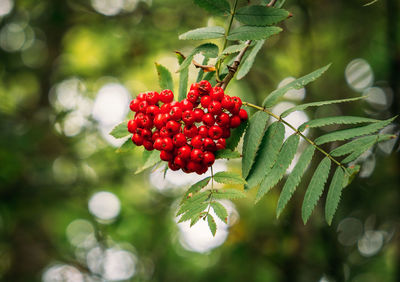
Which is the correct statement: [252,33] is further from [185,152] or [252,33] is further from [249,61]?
[185,152]

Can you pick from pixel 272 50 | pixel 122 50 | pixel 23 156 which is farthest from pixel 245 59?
pixel 122 50

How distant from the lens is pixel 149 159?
2191mm

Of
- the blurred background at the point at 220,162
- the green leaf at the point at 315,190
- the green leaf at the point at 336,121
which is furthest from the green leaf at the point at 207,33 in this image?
the blurred background at the point at 220,162

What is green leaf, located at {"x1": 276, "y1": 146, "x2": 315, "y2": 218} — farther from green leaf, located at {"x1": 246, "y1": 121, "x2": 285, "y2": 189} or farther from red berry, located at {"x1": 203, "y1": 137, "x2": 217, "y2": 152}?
red berry, located at {"x1": 203, "y1": 137, "x2": 217, "y2": 152}

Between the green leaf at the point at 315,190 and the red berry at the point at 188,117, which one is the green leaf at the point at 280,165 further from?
the red berry at the point at 188,117

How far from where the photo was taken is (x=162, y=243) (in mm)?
6254

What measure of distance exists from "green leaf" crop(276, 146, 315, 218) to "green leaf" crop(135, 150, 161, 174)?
30.8 inches

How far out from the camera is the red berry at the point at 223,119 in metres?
1.80

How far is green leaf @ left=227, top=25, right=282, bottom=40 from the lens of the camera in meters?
1.65

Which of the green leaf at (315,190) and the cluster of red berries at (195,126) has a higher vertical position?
the cluster of red berries at (195,126)

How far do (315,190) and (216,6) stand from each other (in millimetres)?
1108

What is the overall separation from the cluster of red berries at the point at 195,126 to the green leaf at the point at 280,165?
0.28 m

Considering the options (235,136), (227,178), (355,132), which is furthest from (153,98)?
(355,132)

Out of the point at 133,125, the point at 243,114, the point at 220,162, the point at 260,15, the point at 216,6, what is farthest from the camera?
the point at 220,162
